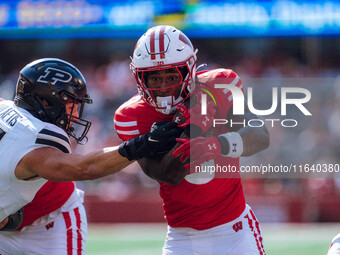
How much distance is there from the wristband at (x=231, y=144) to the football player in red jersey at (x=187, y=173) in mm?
191

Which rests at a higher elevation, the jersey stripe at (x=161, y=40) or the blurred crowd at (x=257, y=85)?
the jersey stripe at (x=161, y=40)

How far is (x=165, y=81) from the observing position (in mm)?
3426

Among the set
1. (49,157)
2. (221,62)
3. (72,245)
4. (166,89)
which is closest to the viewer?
(49,157)

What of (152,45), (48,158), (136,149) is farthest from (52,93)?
(136,149)

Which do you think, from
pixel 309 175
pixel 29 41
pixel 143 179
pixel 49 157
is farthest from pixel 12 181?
pixel 29 41

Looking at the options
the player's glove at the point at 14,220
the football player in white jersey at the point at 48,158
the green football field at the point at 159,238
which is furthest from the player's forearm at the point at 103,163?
the green football field at the point at 159,238

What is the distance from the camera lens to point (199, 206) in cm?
349

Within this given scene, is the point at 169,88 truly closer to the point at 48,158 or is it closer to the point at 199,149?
the point at 199,149

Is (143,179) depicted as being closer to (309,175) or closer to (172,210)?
(309,175)

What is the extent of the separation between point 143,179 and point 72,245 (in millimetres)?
5139

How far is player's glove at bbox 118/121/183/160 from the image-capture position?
2.99 metres

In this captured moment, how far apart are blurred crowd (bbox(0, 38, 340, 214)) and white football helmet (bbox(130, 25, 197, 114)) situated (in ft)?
18.5

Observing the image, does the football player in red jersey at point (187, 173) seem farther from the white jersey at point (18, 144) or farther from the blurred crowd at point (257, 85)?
the blurred crowd at point (257, 85)

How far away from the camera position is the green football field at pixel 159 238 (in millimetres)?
6777
